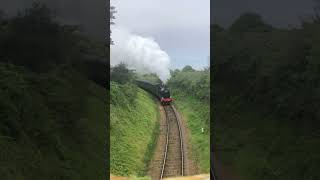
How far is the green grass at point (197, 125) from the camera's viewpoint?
84.4 ft

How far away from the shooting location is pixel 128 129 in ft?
97.0

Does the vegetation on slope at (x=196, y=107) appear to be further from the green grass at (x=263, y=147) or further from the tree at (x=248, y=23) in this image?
the tree at (x=248, y=23)

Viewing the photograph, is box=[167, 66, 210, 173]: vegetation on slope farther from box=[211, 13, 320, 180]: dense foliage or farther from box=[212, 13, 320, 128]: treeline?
box=[212, 13, 320, 128]: treeline

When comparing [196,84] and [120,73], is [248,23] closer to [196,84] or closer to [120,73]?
[120,73]

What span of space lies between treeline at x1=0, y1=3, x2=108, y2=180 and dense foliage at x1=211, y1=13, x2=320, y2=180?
6.63 meters

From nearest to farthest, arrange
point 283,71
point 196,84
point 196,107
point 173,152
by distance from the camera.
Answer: point 283,71
point 173,152
point 196,107
point 196,84

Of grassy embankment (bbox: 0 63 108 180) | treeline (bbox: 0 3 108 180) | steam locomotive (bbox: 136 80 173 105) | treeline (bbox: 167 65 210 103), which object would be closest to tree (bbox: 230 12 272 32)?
treeline (bbox: 167 65 210 103)

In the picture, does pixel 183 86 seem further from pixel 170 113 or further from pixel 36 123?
pixel 36 123

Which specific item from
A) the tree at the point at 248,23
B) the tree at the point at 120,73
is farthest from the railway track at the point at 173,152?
the tree at the point at 248,23

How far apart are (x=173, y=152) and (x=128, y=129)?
3.94 meters

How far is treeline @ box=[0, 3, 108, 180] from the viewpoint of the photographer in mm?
13086

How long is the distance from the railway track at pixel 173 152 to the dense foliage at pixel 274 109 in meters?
2.28

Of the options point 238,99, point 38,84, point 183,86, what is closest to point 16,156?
point 38,84

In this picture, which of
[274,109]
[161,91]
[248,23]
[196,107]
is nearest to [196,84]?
[161,91]
